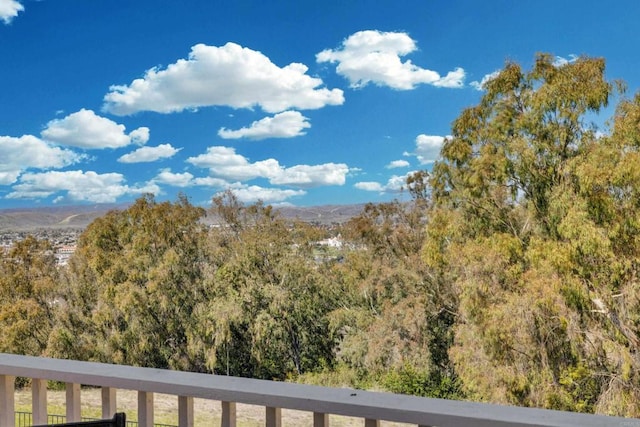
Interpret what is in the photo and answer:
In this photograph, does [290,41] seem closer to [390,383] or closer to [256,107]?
[256,107]

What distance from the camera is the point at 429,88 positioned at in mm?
15844

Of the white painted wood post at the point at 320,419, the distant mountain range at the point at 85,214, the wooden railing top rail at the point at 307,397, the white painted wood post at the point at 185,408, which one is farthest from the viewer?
the distant mountain range at the point at 85,214

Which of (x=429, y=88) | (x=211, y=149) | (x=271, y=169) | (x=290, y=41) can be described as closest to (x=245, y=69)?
(x=290, y=41)

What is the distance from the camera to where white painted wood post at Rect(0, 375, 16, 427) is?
1188 mm

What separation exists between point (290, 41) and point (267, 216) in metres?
6.64

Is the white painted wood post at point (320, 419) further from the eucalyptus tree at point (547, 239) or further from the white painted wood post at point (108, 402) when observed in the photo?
the eucalyptus tree at point (547, 239)

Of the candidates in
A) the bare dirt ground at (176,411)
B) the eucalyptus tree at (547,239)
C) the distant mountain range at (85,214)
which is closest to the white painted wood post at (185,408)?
the bare dirt ground at (176,411)

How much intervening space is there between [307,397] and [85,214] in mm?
12754

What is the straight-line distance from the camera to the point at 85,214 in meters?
12.2

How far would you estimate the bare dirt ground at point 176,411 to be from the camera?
102 centimetres

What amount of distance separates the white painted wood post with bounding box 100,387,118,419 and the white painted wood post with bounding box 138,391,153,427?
76mm

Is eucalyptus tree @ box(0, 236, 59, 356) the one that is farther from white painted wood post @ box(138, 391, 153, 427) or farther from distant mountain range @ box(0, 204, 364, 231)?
white painted wood post @ box(138, 391, 153, 427)

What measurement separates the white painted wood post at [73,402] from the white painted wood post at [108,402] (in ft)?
0.24

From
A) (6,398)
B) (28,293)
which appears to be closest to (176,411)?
(6,398)
